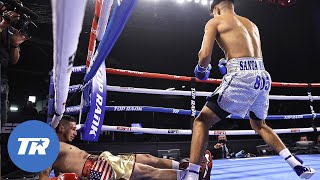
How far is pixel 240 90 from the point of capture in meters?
1.53

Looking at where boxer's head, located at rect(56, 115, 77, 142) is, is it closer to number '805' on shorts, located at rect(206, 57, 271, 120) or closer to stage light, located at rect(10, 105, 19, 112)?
number '805' on shorts, located at rect(206, 57, 271, 120)

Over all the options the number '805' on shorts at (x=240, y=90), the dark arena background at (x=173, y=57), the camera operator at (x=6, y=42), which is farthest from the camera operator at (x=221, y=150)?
the camera operator at (x=6, y=42)

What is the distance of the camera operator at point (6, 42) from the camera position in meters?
1.30

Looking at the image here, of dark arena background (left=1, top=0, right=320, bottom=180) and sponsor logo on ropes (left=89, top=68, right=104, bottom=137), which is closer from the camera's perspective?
sponsor logo on ropes (left=89, top=68, right=104, bottom=137)

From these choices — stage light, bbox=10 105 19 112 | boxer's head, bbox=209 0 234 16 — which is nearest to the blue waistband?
boxer's head, bbox=209 0 234 16

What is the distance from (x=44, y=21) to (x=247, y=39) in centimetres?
531

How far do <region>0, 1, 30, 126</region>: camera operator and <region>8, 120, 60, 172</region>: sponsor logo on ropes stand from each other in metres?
0.72

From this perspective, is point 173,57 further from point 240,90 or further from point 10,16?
point 10,16

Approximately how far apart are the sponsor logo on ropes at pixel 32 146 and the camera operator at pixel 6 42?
0.72 m

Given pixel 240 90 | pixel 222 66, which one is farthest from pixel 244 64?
pixel 222 66

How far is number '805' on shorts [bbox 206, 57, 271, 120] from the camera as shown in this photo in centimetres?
152

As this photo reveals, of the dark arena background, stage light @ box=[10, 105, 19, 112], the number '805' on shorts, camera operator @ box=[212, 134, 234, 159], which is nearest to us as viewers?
the number '805' on shorts

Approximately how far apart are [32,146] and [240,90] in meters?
1.10

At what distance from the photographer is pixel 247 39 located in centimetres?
163
